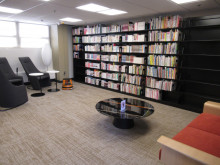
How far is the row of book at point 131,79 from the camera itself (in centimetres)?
462

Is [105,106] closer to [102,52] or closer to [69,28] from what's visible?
[102,52]

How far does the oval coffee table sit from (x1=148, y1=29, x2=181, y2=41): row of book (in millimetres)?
1929

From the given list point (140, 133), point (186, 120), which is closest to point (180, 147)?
point (140, 133)

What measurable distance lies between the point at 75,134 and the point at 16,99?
6.79ft

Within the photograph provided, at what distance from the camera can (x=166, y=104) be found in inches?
163

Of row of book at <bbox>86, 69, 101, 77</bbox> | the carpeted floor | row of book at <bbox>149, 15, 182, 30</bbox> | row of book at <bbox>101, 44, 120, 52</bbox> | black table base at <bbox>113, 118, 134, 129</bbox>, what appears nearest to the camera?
the carpeted floor

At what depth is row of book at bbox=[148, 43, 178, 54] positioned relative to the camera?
377 centimetres

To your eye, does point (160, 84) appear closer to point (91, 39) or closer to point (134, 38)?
point (134, 38)

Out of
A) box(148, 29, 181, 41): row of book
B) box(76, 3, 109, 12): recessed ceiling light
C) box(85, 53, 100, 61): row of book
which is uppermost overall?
box(76, 3, 109, 12): recessed ceiling light

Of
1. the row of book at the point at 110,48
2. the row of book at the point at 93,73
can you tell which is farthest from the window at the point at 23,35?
the row of book at the point at 110,48

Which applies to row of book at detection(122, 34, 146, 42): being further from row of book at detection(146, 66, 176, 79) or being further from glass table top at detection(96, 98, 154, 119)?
glass table top at detection(96, 98, 154, 119)

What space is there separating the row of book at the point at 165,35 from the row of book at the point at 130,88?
58.5 inches

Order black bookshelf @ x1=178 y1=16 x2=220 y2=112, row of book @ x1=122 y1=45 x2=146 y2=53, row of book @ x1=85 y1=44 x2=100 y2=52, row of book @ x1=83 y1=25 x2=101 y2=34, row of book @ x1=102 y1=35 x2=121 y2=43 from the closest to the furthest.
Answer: black bookshelf @ x1=178 y1=16 x2=220 y2=112, row of book @ x1=122 y1=45 x2=146 y2=53, row of book @ x1=102 y1=35 x2=121 y2=43, row of book @ x1=83 y1=25 x2=101 y2=34, row of book @ x1=85 y1=44 x2=100 y2=52

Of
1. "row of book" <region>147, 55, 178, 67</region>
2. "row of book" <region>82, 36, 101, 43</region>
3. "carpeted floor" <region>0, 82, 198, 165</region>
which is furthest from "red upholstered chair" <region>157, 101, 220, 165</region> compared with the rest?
"row of book" <region>82, 36, 101, 43</region>
